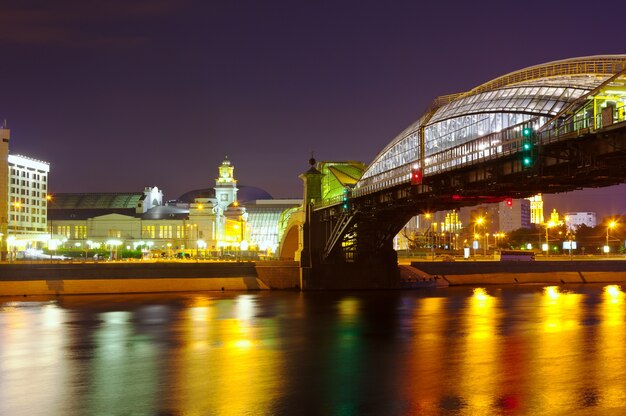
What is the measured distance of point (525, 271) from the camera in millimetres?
94125

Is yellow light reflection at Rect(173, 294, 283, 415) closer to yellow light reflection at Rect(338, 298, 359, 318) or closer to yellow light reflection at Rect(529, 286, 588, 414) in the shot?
yellow light reflection at Rect(338, 298, 359, 318)

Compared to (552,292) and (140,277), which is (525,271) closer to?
(552,292)

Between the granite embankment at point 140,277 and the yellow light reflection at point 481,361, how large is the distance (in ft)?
95.6

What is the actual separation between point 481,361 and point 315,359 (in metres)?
7.13

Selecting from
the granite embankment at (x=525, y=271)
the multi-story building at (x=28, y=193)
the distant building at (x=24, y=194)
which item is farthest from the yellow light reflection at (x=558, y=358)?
the multi-story building at (x=28, y=193)

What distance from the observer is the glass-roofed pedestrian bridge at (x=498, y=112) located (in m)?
46.7

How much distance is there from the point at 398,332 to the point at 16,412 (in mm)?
24494

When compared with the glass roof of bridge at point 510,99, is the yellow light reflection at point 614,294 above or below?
below

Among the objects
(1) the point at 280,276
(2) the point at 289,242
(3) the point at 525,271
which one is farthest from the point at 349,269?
(2) the point at 289,242

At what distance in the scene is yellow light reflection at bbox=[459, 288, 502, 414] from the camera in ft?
83.3

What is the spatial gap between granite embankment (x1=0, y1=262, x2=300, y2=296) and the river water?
43.0 feet

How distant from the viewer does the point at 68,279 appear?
76.1 metres

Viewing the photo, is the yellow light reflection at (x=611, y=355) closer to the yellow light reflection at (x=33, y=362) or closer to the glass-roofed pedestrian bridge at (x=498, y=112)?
the glass-roofed pedestrian bridge at (x=498, y=112)

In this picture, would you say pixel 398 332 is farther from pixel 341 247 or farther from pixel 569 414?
pixel 341 247
